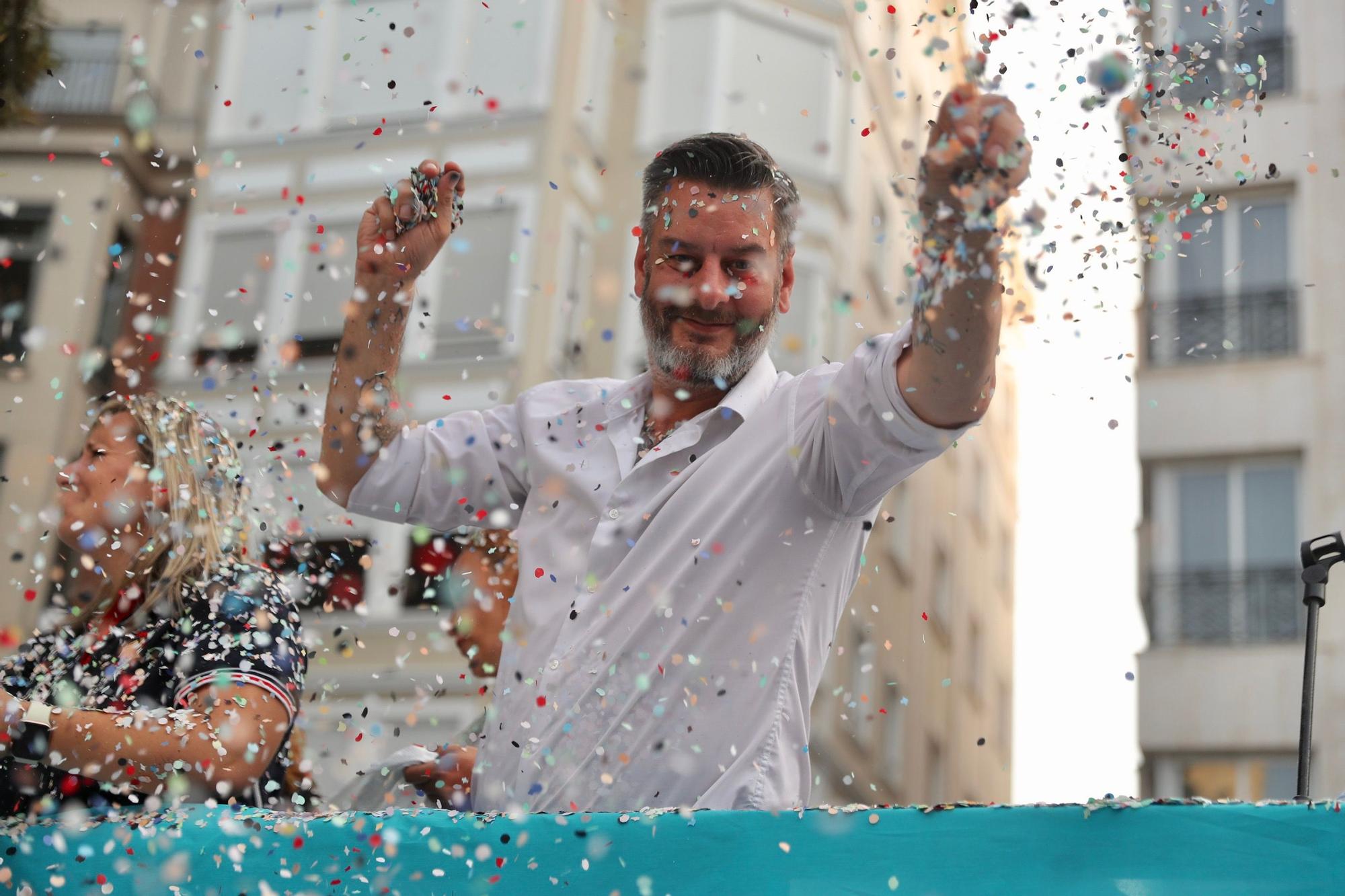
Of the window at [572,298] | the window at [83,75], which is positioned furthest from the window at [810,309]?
the window at [83,75]

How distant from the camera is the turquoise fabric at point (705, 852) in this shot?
154cm

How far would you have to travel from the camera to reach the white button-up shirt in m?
1.86

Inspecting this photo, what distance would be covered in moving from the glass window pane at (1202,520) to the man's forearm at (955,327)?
9.96 meters

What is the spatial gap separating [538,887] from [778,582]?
463mm

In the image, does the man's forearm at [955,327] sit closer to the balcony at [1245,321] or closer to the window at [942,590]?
the balcony at [1245,321]

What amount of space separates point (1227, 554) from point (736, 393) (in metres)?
9.69

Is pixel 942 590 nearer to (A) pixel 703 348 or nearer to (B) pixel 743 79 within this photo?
(B) pixel 743 79

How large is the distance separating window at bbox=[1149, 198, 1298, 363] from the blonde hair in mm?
9627

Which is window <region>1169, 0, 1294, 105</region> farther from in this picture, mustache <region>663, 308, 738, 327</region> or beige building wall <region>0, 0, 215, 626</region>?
beige building wall <region>0, 0, 215, 626</region>

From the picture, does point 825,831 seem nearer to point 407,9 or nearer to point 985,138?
point 985,138

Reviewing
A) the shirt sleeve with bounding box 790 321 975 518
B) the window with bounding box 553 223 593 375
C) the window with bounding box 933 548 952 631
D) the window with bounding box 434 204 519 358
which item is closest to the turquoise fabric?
the shirt sleeve with bounding box 790 321 975 518

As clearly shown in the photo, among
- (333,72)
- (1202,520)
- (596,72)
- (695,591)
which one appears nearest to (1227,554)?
(1202,520)

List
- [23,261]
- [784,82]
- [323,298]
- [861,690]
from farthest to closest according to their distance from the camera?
1. [784,82]
2. [861,690]
3. [23,261]
4. [323,298]

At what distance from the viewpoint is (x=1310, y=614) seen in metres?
2.13
